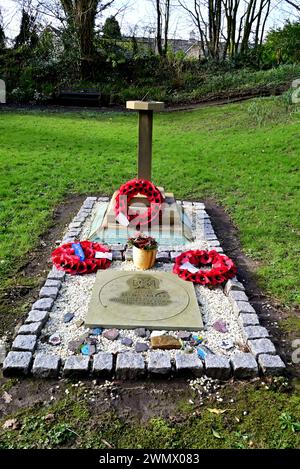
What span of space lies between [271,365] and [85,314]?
1.61 meters

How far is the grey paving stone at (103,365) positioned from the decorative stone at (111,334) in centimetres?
26

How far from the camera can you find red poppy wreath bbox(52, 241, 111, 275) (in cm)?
442

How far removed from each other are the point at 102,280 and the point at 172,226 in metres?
1.66

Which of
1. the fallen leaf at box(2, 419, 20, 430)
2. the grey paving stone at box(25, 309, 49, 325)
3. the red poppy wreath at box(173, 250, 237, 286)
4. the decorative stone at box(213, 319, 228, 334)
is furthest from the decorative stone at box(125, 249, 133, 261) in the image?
the fallen leaf at box(2, 419, 20, 430)

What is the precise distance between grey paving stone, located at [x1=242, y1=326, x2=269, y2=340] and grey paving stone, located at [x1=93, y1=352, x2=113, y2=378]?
1137 millimetres

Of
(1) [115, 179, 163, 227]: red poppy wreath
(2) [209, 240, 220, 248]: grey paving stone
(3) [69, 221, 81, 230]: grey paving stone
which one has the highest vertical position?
(1) [115, 179, 163, 227]: red poppy wreath

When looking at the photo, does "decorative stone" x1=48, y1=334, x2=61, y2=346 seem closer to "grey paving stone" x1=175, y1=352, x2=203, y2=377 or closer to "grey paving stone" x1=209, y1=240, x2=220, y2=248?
"grey paving stone" x1=175, y1=352, x2=203, y2=377

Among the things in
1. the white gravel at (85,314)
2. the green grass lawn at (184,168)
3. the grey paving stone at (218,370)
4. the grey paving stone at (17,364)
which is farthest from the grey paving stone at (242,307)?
the grey paving stone at (17,364)

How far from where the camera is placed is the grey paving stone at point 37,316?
3522mm

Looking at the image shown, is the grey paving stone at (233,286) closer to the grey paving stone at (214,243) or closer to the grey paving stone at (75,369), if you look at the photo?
the grey paving stone at (214,243)

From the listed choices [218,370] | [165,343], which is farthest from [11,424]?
[218,370]

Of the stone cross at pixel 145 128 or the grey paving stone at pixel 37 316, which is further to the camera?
the stone cross at pixel 145 128

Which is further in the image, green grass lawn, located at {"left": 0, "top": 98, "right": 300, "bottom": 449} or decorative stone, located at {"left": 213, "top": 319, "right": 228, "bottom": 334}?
decorative stone, located at {"left": 213, "top": 319, "right": 228, "bottom": 334}
